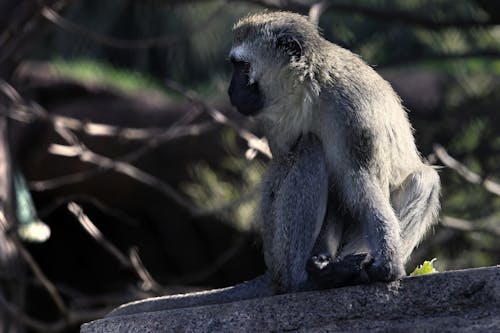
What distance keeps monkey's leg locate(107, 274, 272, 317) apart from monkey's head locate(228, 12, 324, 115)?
848 millimetres

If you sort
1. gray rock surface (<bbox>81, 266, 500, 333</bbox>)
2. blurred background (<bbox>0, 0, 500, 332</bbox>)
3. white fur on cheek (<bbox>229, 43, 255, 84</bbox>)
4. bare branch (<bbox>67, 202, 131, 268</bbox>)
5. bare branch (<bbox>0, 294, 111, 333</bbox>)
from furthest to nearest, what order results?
blurred background (<bbox>0, 0, 500, 332</bbox>)
bare branch (<bbox>0, 294, 111, 333</bbox>)
bare branch (<bbox>67, 202, 131, 268</bbox>)
white fur on cheek (<bbox>229, 43, 255, 84</bbox>)
gray rock surface (<bbox>81, 266, 500, 333</bbox>)

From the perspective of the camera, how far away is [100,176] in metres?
11.5

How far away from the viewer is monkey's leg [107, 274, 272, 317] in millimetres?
4379

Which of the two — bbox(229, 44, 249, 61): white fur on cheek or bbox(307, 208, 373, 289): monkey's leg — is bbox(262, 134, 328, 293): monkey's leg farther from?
bbox(229, 44, 249, 61): white fur on cheek

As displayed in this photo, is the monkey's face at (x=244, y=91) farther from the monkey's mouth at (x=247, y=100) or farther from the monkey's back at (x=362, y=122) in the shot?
the monkey's back at (x=362, y=122)

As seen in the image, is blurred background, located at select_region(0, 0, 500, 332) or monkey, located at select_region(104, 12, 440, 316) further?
blurred background, located at select_region(0, 0, 500, 332)

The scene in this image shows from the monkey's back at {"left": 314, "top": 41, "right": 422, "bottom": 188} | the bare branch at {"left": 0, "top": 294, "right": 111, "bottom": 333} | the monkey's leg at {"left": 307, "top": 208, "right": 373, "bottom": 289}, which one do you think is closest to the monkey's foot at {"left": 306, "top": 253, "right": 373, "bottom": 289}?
the monkey's leg at {"left": 307, "top": 208, "right": 373, "bottom": 289}

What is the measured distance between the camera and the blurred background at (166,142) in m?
7.50

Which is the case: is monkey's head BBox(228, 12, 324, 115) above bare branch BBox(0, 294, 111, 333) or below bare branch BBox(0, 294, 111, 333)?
above

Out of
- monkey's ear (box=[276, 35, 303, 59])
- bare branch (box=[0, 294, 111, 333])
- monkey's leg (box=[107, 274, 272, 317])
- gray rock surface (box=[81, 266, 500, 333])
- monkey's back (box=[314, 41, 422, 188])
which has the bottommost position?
bare branch (box=[0, 294, 111, 333])

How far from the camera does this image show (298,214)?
409 centimetres

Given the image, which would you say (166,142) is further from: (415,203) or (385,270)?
(385,270)

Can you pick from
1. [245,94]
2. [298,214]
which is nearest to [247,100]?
[245,94]

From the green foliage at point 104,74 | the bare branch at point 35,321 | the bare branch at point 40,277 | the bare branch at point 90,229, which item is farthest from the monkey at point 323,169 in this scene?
the green foliage at point 104,74
